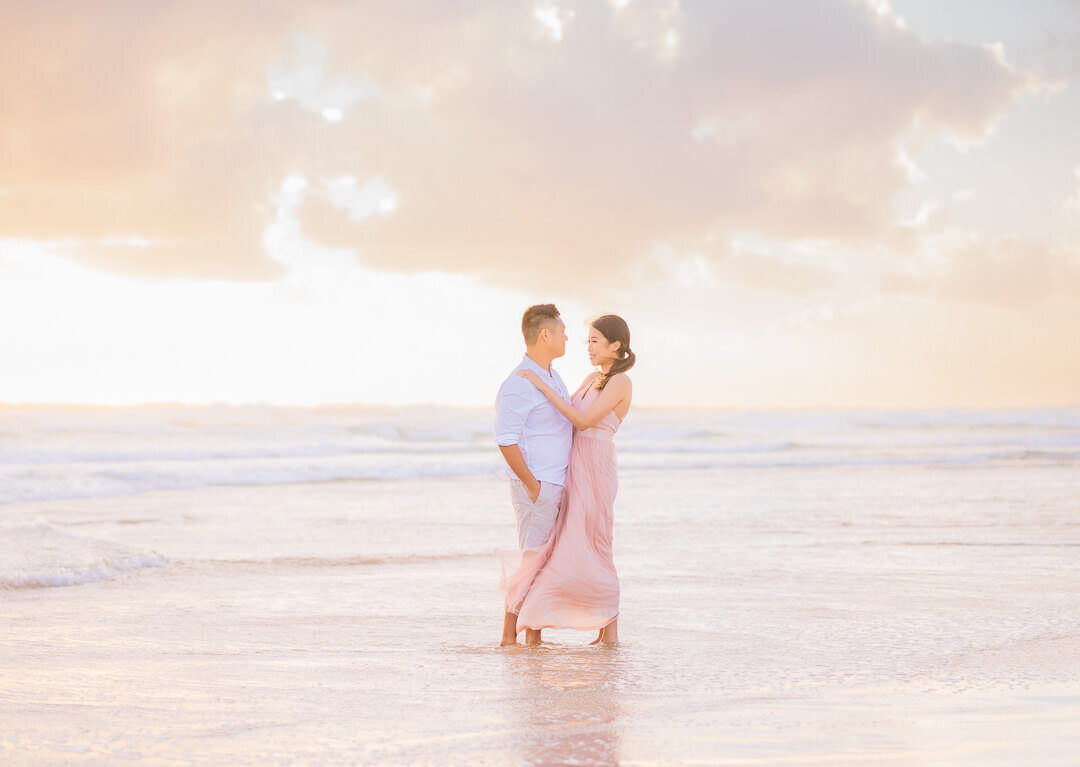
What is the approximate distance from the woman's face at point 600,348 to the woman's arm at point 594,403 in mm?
132

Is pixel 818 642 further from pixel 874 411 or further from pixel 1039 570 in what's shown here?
pixel 874 411

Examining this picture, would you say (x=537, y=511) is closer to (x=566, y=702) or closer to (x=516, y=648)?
(x=516, y=648)

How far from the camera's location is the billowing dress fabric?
6.07 metres

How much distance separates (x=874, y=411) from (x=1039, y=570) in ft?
155

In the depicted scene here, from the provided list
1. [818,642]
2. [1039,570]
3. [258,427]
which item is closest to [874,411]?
[258,427]

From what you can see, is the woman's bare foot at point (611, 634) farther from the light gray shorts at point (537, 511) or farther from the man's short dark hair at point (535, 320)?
the man's short dark hair at point (535, 320)

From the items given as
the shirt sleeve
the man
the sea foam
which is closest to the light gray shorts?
the man

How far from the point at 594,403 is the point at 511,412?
0.48 meters

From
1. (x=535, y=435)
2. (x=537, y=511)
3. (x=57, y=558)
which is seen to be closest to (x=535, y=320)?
(x=535, y=435)

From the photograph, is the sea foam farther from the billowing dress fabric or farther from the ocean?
the billowing dress fabric

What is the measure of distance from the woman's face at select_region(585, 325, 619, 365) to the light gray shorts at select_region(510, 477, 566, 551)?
766 mm

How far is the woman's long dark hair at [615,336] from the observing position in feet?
20.1

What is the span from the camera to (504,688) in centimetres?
493

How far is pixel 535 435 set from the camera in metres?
6.05
